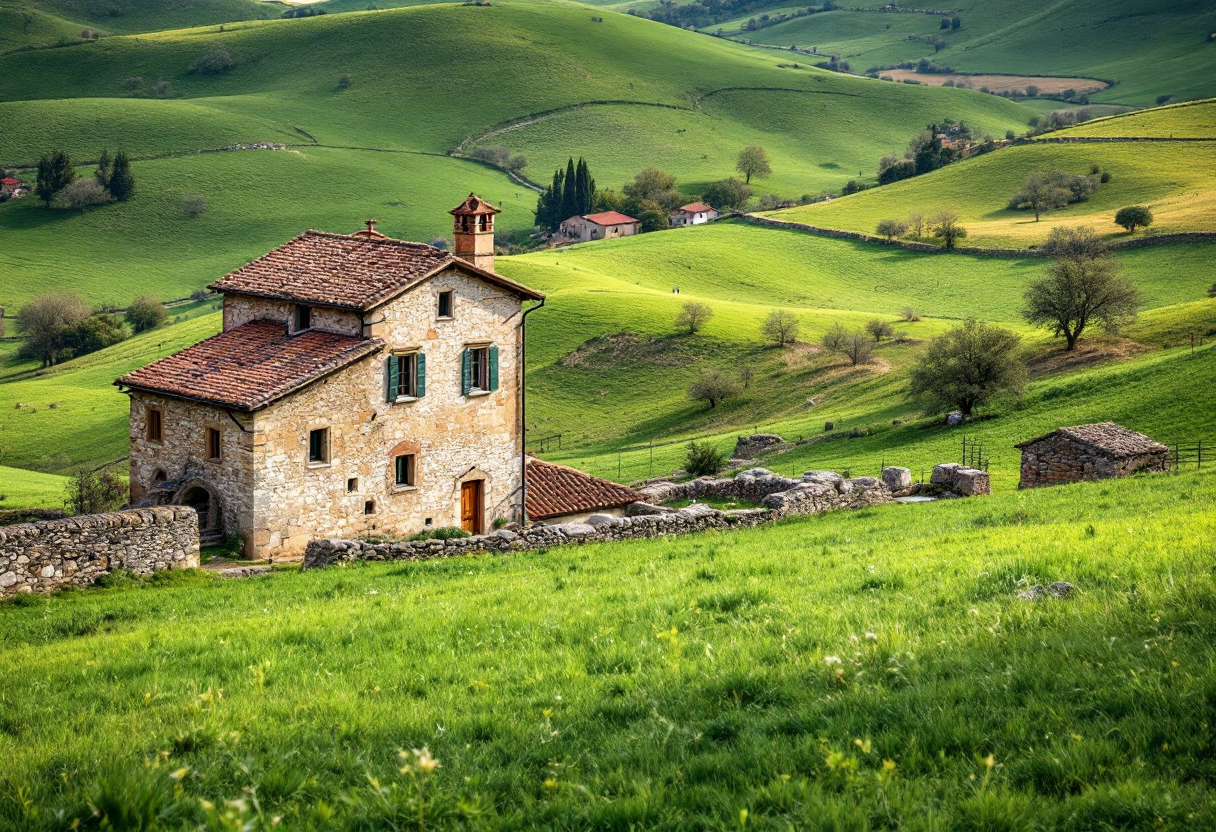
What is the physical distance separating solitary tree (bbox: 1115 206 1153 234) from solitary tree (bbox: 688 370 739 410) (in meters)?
56.7

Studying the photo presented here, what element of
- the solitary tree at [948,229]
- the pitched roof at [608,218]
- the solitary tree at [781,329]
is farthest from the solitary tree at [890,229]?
the solitary tree at [781,329]

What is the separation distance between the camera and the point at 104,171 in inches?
6826

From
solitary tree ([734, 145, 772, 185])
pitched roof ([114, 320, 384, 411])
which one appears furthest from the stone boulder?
solitary tree ([734, 145, 772, 185])

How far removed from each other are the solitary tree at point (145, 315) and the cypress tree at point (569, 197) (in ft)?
212

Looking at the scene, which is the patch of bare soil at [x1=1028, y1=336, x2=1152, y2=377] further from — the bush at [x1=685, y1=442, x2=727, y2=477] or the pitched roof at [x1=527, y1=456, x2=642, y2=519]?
the pitched roof at [x1=527, y1=456, x2=642, y2=519]

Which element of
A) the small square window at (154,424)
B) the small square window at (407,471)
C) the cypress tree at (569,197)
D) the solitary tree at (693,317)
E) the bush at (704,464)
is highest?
the cypress tree at (569,197)

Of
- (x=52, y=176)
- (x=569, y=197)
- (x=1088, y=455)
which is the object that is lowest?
(x=1088, y=455)

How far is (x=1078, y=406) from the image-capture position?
54312 millimetres

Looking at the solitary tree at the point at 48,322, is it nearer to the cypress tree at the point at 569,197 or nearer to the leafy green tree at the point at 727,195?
the cypress tree at the point at 569,197

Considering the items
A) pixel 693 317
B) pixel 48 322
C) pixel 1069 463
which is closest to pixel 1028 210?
pixel 693 317

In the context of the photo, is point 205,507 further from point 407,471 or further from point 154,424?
point 407,471

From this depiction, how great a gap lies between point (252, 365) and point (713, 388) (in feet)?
168

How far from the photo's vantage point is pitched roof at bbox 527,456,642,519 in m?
39.2

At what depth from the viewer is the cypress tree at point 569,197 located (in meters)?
173
